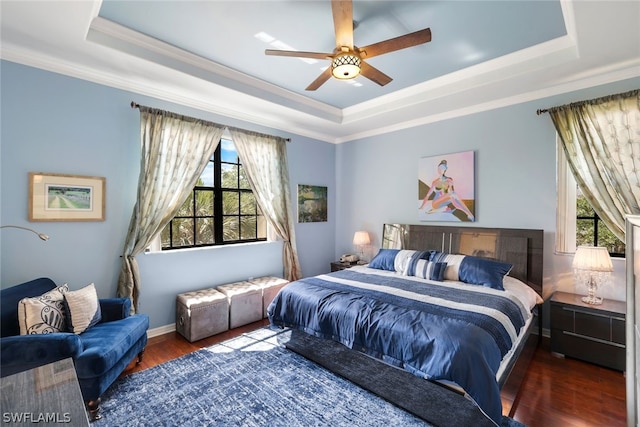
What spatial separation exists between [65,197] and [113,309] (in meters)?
1.16

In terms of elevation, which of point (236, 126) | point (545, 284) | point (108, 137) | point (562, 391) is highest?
point (236, 126)

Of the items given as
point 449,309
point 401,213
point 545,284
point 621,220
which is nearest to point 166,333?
point 449,309

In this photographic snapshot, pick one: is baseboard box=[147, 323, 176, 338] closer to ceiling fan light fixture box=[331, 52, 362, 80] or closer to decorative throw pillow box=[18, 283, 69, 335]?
decorative throw pillow box=[18, 283, 69, 335]

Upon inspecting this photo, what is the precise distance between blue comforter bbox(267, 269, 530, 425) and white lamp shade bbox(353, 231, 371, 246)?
1473 millimetres

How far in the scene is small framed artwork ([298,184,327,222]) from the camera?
195 inches

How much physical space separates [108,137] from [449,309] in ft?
11.9

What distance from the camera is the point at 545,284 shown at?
11.1 feet

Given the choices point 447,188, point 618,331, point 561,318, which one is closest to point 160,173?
point 447,188

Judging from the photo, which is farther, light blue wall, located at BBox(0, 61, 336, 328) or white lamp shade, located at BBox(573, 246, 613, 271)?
white lamp shade, located at BBox(573, 246, 613, 271)

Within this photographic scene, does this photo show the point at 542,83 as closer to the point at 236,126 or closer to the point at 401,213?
the point at 401,213

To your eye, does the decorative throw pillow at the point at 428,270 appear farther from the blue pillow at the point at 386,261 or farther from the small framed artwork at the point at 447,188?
the small framed artwork at the point at 447,188

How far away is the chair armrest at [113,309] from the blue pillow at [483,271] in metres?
3.46

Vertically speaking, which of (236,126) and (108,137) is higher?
(236,126)

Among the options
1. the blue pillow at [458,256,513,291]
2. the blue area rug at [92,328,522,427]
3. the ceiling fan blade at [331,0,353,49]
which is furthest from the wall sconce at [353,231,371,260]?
the ceiling fan blade at [331,0,353,49]
